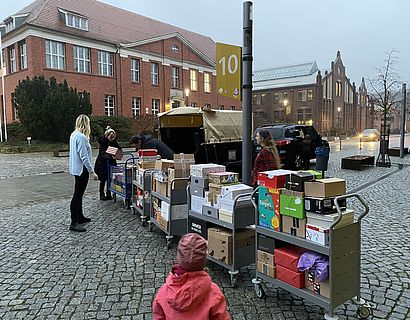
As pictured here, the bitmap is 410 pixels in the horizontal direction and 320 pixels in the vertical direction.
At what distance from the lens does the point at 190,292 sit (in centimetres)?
232

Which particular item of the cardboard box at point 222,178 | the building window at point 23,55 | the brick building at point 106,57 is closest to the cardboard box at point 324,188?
the cardboard box at point 222,178

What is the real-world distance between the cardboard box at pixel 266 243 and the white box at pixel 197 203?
3.22 ft

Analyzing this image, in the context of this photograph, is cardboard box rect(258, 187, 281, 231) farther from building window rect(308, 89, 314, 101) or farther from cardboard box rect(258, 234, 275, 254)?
building window rect(308, 89, 314, 101)

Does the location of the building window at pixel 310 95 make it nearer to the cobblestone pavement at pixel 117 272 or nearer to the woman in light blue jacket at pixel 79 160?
the cobblestone pavement at pixel 117 272

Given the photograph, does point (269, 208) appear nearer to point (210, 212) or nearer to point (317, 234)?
point (317, 234)

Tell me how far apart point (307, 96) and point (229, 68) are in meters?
63.6

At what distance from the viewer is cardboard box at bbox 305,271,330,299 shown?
3232 mm

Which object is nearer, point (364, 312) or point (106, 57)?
point (364, 312)

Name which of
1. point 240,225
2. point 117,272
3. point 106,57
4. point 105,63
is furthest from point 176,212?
point 106,57

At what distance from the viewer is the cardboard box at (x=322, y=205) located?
3.22 meters

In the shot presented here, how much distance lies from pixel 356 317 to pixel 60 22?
1425 inches

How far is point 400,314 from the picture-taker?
11.4 feet

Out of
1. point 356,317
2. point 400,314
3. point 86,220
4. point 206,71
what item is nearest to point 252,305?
point 356,317

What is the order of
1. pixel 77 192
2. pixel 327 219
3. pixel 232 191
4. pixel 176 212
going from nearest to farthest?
pixel 327 219, pixel 232 191, pixel 176 212, pixel 77 192
